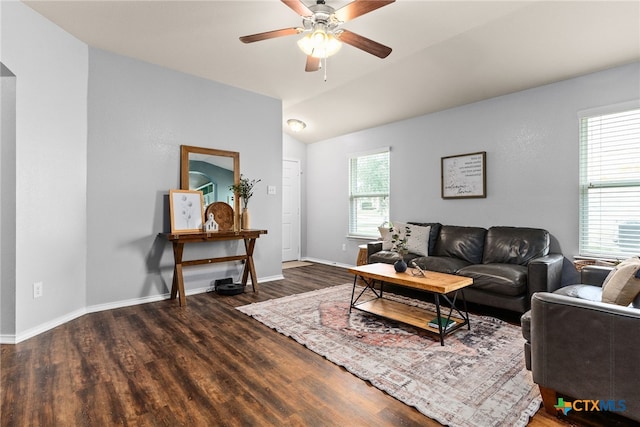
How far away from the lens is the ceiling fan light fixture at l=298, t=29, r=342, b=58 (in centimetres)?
248

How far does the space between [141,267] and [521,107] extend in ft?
16.0

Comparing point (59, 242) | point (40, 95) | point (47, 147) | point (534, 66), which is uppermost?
point (534, 66)

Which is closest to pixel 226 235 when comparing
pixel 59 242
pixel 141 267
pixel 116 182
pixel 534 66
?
pixel 141 267

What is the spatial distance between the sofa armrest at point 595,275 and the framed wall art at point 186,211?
3928 mm

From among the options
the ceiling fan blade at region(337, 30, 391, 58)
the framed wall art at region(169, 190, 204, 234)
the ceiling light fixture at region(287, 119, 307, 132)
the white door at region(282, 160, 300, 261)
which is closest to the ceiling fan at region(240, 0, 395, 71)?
the ceiling fan blade at region(337, 30, 391, 58)

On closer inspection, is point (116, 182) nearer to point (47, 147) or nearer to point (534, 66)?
point (47, 147)

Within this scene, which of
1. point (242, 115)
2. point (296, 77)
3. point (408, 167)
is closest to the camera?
point (296, 77)

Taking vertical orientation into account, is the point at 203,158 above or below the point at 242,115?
below

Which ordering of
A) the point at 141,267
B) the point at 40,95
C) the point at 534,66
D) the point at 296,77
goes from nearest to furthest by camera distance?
the point at 40,95 < the point at 534,66 < the point at 141,267 < the point at 296,77

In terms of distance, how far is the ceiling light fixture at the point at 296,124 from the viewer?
19.1ft

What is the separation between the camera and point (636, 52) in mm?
2990

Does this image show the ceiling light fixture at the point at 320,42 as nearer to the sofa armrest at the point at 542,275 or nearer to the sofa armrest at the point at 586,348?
the sofa armrest at the point at 586,348

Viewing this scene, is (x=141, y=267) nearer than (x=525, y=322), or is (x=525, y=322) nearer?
(x=525, y=322)

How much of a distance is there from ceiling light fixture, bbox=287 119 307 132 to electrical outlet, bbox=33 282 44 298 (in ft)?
13.9
